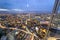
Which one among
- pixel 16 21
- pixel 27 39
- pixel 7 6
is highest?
pixel 7 6

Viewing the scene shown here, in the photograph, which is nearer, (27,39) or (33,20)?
(27,39)

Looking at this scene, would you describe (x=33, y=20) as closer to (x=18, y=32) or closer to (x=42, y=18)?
(x=42, y=18)

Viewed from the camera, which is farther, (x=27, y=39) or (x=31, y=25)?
(x=31, y=25)

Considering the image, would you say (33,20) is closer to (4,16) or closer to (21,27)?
(21,27)

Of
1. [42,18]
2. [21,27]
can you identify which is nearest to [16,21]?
[21,27]

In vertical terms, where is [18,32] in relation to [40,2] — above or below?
below

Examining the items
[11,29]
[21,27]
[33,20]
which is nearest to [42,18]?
[33,20]

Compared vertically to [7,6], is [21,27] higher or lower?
lower

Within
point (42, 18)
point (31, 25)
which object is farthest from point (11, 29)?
point (42, 18)
